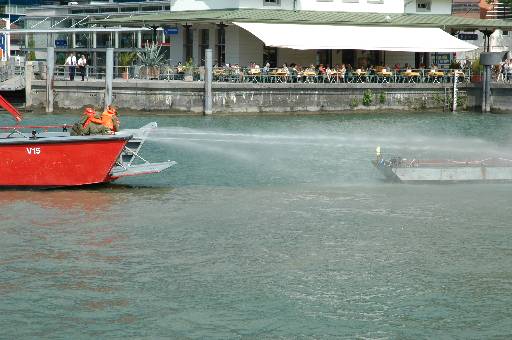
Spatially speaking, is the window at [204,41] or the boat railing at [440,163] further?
the window at [204,41]

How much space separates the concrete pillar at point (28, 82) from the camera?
71.3 m

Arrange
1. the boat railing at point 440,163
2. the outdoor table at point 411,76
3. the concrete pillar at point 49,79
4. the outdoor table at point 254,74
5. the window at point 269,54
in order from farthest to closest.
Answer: the window at point 269,54 < the outdoor table at point 411,76 < the outdoor table at point 254,74 < the concrete pillar at point 49,79 < the boat railing at point 440,163

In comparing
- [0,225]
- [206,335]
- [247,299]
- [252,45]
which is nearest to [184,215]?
[0,225]

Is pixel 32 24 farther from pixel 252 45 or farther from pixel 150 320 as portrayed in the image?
pixel 150 320

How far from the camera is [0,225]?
3148 centimetres

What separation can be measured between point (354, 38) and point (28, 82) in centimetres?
2033

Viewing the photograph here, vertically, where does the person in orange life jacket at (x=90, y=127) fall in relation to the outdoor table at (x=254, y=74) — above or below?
below

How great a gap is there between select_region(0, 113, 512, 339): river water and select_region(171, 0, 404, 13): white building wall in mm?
34592

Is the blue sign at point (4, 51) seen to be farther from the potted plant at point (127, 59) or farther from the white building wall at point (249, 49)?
the white building wall at point (249, 49)

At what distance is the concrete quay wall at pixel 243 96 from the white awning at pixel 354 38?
2.57 m

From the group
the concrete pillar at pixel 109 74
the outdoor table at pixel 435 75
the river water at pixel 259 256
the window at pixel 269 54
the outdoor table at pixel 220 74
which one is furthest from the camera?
the window at pixel 269 54

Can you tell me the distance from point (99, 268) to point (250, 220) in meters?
6.91

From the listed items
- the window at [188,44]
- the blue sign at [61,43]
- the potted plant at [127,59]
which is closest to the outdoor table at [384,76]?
the window at [188,44]

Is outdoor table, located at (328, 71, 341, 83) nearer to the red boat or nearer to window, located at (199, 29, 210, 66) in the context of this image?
window, located at (199, 29, 210, 66)
